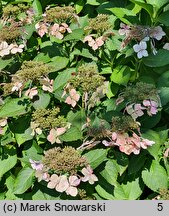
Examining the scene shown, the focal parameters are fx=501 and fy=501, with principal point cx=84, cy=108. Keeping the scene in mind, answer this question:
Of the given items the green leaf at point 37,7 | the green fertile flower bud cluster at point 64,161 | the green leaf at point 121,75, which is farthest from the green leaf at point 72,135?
the green leaf at point 37,7

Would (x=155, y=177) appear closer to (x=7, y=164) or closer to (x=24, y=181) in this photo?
(x=24, y=181)

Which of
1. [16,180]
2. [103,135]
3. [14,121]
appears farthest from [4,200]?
[103,135]

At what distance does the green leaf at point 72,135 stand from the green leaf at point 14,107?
0.23m

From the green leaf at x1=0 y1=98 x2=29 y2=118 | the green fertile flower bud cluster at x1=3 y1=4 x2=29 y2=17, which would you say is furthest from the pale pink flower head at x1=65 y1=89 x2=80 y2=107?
the green fertile flower bud cluster at x1=3 y1=4 x2=29 y2=17

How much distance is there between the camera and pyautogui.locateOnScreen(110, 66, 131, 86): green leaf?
2256mm

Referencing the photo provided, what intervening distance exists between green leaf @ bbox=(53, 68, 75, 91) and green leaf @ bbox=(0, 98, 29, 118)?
0.15 metres

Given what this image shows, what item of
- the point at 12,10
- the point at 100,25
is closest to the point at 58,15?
the point at 100,25

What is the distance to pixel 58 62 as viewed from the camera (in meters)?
2.35

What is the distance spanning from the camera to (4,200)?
7.32ft

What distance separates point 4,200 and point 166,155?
748mm

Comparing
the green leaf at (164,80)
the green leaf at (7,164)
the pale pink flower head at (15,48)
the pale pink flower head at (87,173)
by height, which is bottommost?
the green leaf at (7,164)

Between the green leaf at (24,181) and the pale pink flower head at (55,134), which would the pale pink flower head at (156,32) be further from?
the green leaf at (24,181)

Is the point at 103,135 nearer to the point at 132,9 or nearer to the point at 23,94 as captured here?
the point at 23,94

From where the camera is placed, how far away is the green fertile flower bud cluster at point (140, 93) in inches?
77.6
